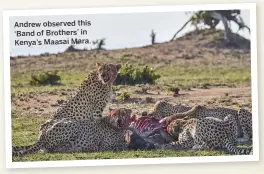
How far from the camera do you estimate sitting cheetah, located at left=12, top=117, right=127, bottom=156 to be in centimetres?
369

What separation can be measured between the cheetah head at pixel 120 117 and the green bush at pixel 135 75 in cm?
12

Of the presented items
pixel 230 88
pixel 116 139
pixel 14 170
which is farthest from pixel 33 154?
pixel 230 88

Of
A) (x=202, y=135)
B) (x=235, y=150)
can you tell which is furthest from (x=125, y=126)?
(x=235, y=150)

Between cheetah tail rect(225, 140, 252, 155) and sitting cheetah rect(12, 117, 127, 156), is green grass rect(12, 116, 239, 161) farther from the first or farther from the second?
cheetah tail rect(225, 140, 252, 155)

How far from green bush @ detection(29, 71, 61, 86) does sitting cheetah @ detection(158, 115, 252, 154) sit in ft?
1.67

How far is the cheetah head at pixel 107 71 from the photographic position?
12.2ft

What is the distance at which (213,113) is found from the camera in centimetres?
374

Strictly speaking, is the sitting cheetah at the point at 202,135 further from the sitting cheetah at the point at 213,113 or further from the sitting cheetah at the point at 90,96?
the sitting cheetah at the point at 90,96

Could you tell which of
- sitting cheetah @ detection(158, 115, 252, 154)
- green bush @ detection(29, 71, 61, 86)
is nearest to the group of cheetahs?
sitting cheetah @ detection(158, 115, 252, 154)

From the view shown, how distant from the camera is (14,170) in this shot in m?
3.69

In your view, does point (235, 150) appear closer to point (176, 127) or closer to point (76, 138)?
point (176, 127)

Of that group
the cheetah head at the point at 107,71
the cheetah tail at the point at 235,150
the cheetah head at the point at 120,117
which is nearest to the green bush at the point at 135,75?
the cheetah head at the point at 107,71
